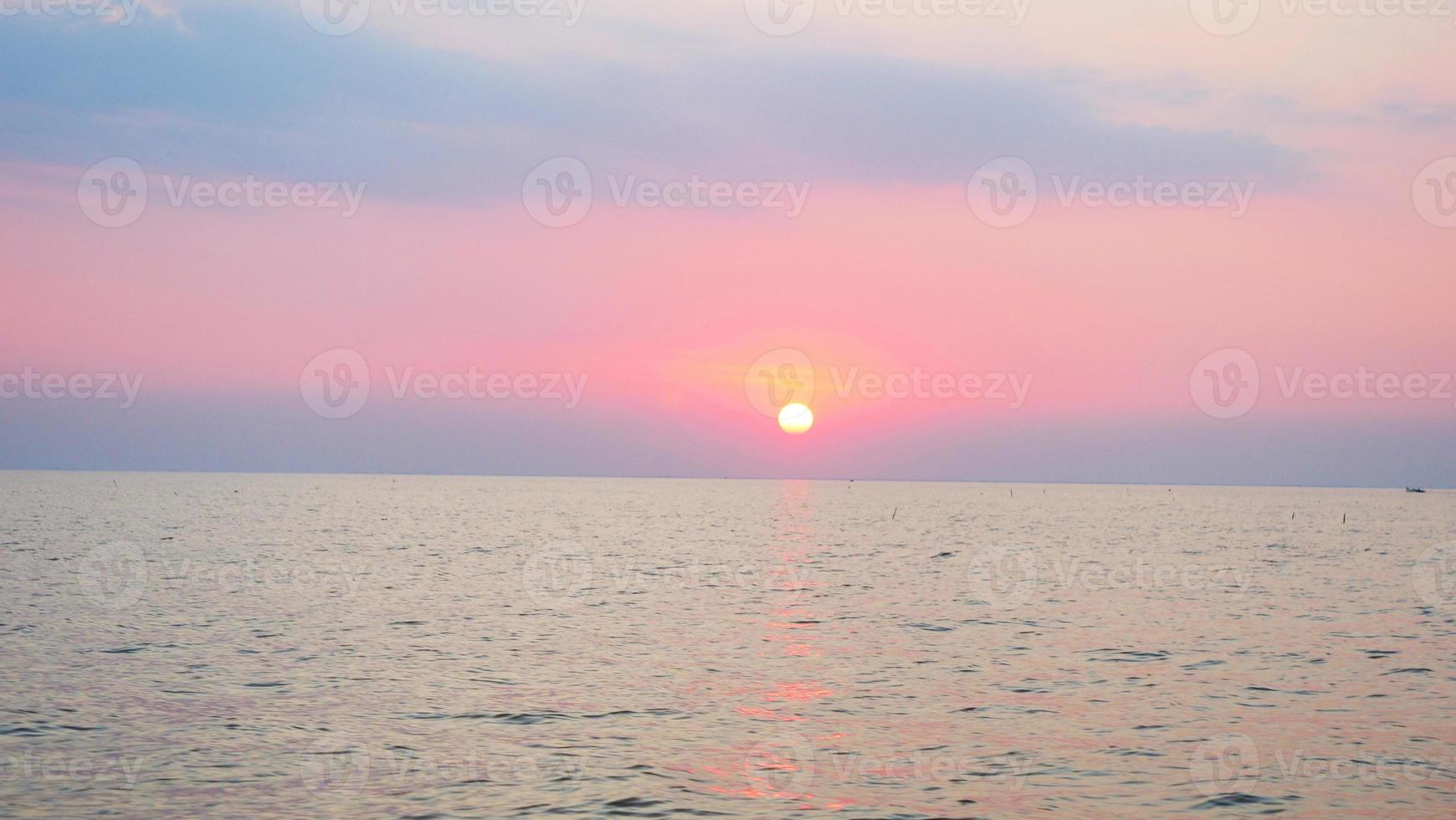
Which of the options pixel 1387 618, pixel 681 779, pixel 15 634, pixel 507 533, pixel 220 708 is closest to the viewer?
pixel 681 779

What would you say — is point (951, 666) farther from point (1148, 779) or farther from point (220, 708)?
point (220, 708)

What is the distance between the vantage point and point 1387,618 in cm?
5988

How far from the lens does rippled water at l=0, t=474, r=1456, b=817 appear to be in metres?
25.4

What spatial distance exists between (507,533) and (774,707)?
394 feet

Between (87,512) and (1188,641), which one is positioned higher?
(87,512)

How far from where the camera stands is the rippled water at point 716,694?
83.3 feet

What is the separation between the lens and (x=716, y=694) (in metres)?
36.7

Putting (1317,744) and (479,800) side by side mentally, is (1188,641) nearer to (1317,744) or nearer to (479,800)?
(1317,744)

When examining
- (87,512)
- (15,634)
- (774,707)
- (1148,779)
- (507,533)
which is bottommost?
(1148,779)

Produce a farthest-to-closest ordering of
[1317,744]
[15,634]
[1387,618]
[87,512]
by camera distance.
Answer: [87,512] → [1387,618] → [15,634] → [1317,744]

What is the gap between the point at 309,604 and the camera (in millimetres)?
62062

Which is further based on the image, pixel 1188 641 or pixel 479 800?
pixel 1188 641

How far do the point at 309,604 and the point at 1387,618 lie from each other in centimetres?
5582

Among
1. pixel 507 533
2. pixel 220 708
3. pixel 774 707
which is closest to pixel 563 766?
pixel 774 707
